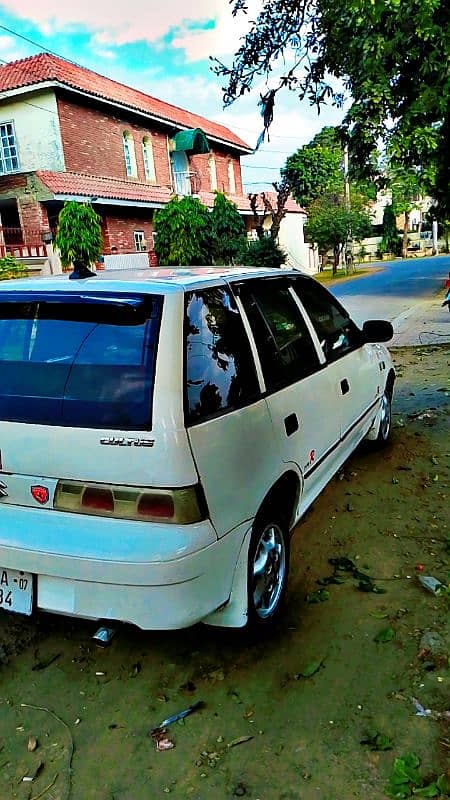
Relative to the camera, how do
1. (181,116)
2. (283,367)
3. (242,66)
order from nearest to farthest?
(283,367), (242,66), (181,116)

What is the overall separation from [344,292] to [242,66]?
18118 mm

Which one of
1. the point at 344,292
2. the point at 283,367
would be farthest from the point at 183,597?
the point at 344,292

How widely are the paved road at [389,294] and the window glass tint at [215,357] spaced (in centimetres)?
1323

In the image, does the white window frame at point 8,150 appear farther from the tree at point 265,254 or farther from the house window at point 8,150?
the tree at point 265,254

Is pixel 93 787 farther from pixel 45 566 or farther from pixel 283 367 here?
pixel 283 367

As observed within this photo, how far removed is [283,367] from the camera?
10.0ft

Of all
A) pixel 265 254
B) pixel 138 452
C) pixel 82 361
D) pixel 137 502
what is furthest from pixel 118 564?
pixel 265 254

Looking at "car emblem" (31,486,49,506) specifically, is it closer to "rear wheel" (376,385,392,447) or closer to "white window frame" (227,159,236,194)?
"rear wheel" (376,385,392,447)

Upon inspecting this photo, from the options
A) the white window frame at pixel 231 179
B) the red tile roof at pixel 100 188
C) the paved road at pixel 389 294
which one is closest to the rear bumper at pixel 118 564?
the paved road at pixel 389 294

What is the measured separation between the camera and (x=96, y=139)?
72.8 feet

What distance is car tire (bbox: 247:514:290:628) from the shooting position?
103 inches

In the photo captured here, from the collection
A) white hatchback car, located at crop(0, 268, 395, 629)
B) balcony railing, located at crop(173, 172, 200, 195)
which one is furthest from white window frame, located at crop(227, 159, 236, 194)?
white hatchback car, located at crop(0, 268, 395, 629)

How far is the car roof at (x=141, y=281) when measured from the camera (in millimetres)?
2463

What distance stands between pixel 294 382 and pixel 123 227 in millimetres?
21608
